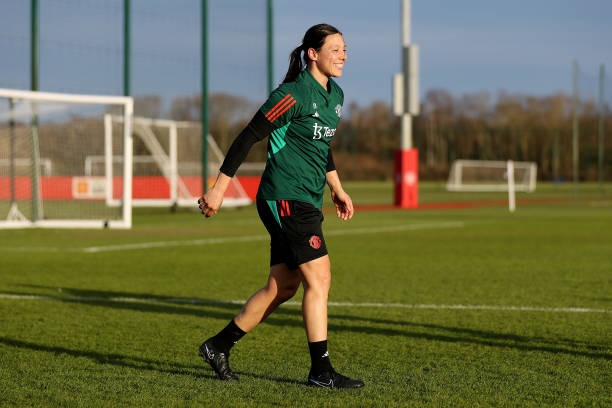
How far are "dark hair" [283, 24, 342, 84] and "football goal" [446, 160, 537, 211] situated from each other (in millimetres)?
51819

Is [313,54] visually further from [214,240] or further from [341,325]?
[214,240]

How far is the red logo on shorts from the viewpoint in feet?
14.8

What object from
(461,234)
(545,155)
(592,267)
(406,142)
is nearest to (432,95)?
(545,155)

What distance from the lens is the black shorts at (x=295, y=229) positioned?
14.8ft

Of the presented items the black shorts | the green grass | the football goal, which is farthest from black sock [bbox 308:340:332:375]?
the football goal

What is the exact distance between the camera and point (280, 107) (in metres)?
4.43

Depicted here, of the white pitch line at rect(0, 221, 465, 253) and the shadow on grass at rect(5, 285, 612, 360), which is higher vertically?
the shadow on grass at rect(5, 285, 612, 360)

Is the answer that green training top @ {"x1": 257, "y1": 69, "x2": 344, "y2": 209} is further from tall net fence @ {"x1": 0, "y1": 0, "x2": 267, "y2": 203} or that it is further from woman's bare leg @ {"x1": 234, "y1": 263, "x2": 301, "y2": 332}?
tall net fence @ {"x1": 0, "y1": 0, "x2": 267, "y2": 203}

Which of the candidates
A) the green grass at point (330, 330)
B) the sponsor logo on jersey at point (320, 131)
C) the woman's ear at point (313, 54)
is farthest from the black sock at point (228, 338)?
the woman's ear at point (313, 54)

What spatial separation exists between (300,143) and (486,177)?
188ft

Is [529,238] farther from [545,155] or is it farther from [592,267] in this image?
[545,155]

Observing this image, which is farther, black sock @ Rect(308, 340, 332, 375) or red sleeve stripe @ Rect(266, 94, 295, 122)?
black sock @ Rect(308, 340, 332, 375)

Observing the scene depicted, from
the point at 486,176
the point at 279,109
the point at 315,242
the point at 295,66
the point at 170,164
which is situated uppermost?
the point at 295,66

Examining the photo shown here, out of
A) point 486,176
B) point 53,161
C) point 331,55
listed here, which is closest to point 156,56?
point 53,161
